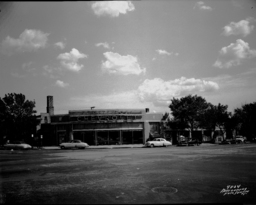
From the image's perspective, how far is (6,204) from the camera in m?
6.20

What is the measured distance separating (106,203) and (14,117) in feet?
101

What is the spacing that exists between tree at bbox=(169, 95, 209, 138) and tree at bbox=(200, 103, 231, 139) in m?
0.97

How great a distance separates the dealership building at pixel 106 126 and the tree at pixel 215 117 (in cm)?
998

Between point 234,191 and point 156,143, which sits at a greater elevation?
point 234,191

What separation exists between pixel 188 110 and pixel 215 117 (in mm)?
6139

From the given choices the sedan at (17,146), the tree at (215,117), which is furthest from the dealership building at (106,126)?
the tree at (215,117)

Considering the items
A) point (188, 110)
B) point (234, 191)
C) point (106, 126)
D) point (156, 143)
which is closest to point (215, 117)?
point (188, 110)

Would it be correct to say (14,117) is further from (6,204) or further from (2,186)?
(6,204)

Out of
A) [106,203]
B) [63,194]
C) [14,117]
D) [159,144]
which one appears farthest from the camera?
[159,144]

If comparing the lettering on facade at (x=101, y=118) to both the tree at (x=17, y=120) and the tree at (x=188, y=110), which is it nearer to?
the tree at (x=17, y=120)

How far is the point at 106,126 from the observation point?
4019 centimetres

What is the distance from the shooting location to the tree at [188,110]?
144ft

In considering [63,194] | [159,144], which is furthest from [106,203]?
[159,144]

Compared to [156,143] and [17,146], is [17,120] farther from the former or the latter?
[156,143]
